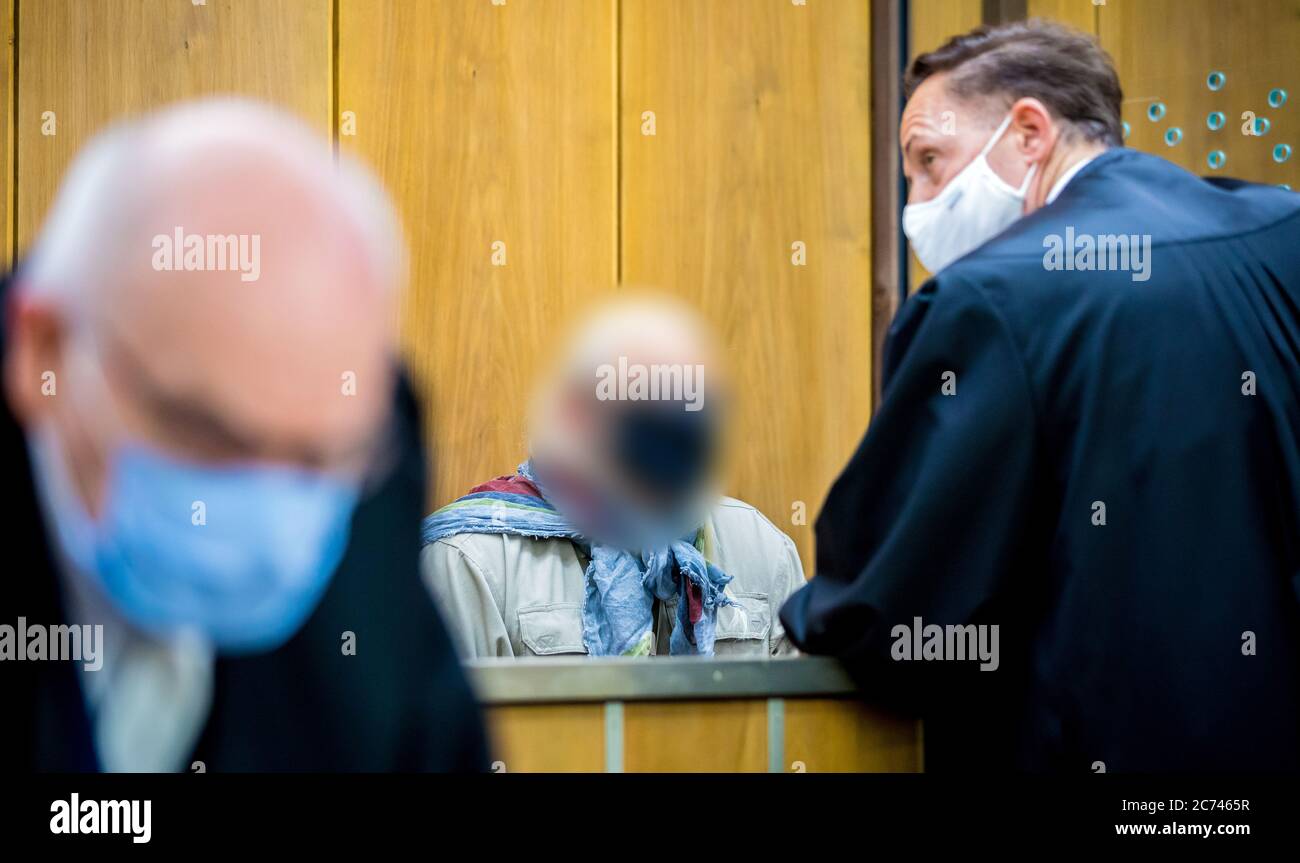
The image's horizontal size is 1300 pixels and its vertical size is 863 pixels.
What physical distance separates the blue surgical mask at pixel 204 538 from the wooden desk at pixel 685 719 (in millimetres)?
380

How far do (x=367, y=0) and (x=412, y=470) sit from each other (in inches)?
77.9

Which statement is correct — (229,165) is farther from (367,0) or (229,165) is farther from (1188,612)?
(367,0)

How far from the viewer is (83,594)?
29.5 inches

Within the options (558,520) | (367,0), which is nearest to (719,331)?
(558,520)

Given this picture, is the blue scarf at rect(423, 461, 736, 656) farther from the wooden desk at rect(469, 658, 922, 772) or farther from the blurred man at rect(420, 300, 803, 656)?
the wooden desk at rect(469, 658, 922, 772)

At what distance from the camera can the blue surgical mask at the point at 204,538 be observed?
2.32ft

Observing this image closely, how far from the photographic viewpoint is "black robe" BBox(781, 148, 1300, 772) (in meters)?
1.21

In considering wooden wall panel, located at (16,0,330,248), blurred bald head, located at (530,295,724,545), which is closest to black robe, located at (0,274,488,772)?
blurred bald head, located at (530,295,724,545)

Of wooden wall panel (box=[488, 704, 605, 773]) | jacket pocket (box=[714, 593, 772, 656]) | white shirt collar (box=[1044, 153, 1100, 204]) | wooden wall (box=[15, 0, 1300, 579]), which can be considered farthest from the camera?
wooden wall (box=[15, 0, 1300, 579])

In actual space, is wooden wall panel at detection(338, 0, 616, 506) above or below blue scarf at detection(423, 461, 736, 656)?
above

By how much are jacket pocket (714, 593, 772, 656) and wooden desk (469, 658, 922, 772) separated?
786 millimetres

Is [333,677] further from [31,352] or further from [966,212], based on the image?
[966,212]

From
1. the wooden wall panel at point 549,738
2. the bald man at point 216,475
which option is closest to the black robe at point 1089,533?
the wooden wall panel at point 549,738

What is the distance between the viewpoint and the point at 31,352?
0.66 m
